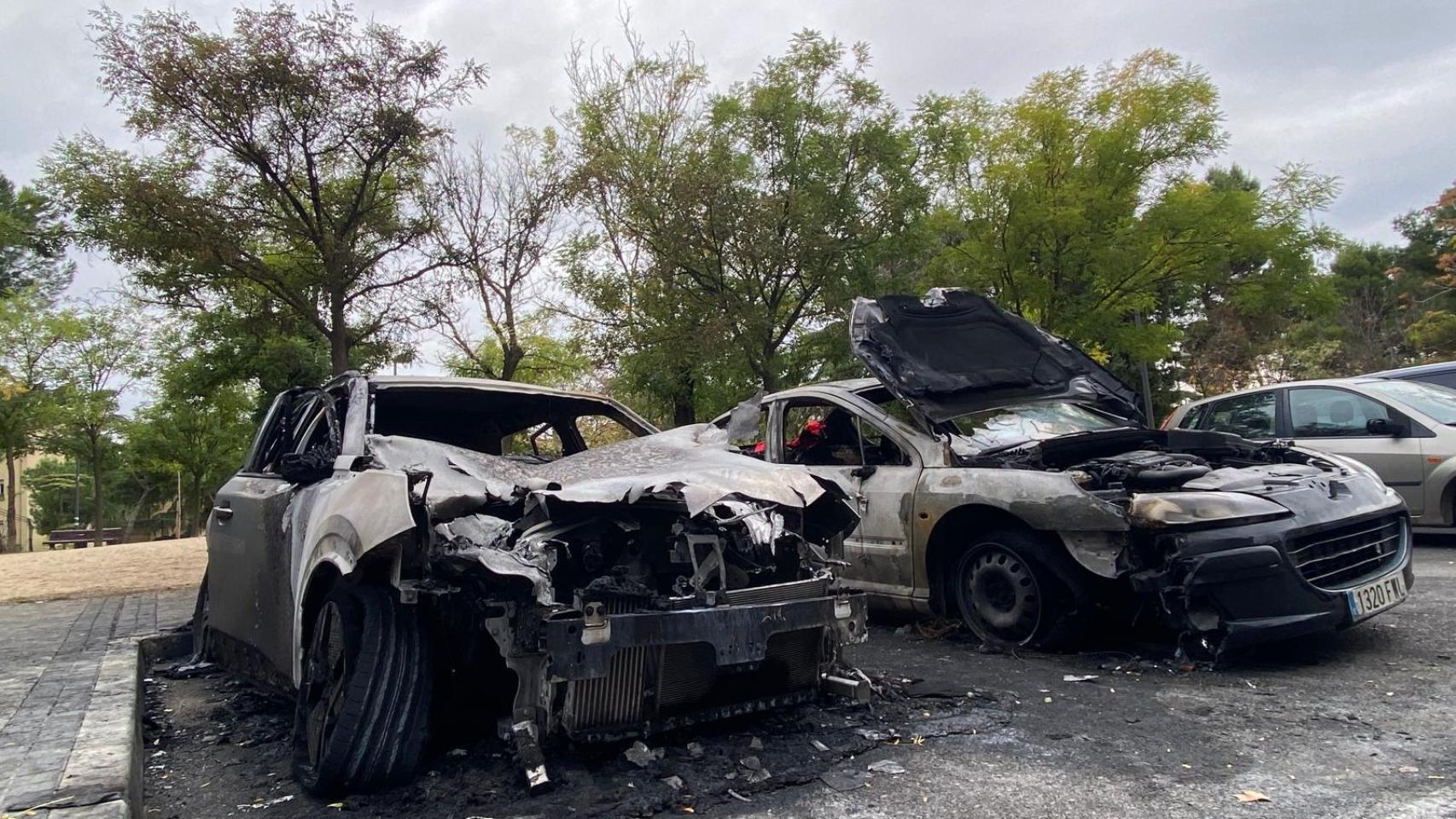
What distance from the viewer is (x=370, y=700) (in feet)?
10.7

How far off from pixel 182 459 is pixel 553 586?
3258 cm

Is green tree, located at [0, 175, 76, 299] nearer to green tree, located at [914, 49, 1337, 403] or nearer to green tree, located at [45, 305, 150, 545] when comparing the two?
green tree, located at [45, 305, 150, 545]

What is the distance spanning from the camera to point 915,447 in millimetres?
5758

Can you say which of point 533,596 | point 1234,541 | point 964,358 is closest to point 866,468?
point 964,358

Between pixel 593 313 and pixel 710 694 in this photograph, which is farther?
pixel 593 313

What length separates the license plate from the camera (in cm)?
452

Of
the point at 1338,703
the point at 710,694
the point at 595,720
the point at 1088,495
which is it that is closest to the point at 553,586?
the point at 595,720

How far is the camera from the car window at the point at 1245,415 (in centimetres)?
877

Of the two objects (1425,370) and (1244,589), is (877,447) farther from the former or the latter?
(1425,370)

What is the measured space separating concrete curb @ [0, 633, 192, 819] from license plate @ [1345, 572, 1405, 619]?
5108 millimetres

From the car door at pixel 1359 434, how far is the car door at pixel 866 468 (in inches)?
177

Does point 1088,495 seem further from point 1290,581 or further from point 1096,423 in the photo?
point 1096,423

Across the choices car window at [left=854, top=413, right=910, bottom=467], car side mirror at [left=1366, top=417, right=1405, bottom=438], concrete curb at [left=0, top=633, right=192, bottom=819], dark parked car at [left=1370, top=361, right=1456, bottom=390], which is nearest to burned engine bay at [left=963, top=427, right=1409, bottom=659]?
car window at [left=854, top=413, right=910, bottom=467]

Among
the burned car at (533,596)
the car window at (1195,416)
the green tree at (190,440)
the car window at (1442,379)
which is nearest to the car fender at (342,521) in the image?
the burned car at (533,596)
